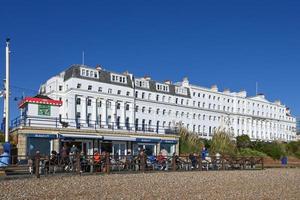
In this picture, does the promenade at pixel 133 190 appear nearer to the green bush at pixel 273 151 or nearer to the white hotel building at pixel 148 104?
the white hotel building at pixel 148 104

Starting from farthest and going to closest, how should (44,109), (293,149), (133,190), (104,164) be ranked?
(293,149) → (44,109) → (104,164) → (133,190)

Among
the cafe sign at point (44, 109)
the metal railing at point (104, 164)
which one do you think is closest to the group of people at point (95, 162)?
the metal railing at point (104, 164)

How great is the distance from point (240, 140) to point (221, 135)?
807 inches

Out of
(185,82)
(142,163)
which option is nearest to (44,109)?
(142,163)

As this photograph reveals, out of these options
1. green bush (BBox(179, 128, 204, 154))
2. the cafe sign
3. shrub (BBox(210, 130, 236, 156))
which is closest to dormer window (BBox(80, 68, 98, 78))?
shrub (BBox(210, 130, 236, 156))

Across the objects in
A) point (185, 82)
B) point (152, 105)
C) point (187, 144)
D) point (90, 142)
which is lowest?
point (187, 144)

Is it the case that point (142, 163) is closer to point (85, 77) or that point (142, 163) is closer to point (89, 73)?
point (85, 77)

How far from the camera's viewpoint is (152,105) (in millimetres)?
79062

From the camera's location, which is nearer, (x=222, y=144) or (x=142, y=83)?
(x=222, y=144)

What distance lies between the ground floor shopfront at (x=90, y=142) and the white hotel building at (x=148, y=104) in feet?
8.43

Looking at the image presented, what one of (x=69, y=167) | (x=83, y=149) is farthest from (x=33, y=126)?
(x=69, y=167)

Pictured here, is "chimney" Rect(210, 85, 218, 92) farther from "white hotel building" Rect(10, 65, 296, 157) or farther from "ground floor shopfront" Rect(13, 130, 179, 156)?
"ground floor shopfront" Rect(13, 130, 179, 156)

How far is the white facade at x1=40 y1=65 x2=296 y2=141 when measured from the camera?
68.8 meters

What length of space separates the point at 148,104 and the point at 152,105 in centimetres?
85
